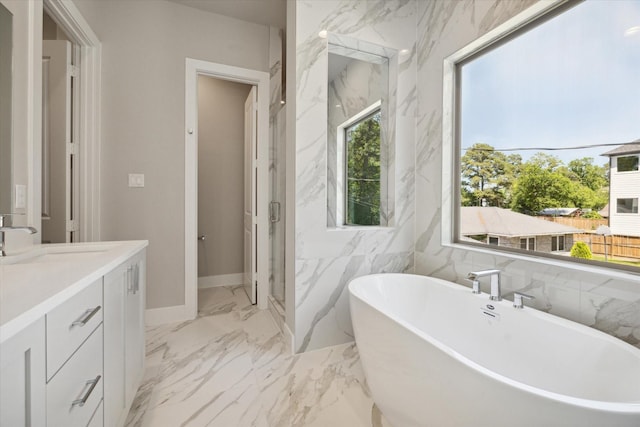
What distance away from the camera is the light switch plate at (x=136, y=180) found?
7.91 ft

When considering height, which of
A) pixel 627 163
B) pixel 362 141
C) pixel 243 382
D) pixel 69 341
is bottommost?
pixel 243 382

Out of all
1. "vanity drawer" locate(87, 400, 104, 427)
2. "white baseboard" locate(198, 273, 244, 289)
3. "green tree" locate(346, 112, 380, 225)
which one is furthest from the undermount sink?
"white baseboard" locate(198, 273, 244, 289)

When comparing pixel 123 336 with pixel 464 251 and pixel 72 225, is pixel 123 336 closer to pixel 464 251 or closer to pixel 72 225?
pixel 72 225

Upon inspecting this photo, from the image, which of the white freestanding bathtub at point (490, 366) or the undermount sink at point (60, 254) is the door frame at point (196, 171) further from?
the white freestanding bathtub at point (490, 366)

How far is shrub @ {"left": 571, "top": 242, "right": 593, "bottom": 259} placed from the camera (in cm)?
149

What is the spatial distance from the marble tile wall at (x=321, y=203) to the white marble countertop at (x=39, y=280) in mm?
1098

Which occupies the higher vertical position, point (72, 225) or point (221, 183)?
point (221, 183)

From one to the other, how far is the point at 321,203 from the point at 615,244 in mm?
1616

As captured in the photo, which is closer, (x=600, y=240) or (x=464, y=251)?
(x=600, y=240)

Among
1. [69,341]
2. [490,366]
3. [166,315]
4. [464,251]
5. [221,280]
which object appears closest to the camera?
[69,341]

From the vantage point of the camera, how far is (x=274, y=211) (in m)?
2.84

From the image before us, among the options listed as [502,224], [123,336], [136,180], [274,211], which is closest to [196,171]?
[136,180]

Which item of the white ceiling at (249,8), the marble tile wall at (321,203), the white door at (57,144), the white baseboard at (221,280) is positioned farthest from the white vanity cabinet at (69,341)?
the white ceiling at (249,8)

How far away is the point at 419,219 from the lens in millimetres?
2357
